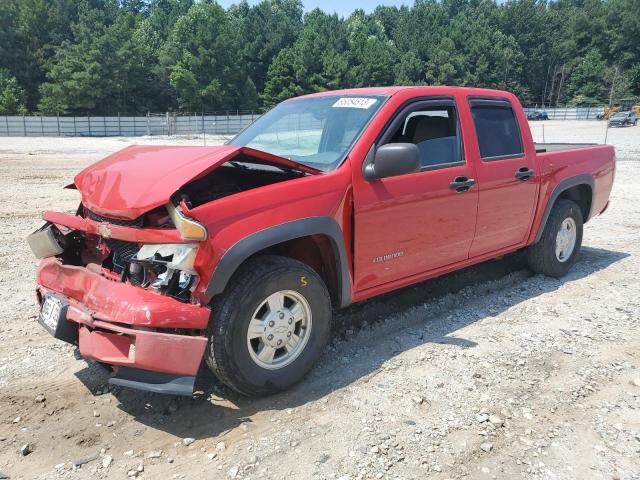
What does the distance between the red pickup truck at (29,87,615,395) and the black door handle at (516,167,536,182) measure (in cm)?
3

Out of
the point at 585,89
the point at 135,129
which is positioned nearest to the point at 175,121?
the point at 135,129

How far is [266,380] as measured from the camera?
3.34 m

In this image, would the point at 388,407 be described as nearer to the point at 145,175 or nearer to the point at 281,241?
the point at 281,241

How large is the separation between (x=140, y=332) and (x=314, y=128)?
221 centimetres

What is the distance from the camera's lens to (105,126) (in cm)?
4953

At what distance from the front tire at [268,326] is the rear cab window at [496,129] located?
87.5 inches

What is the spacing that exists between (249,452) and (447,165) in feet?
8.86

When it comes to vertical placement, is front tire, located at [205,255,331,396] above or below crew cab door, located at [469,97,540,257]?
below

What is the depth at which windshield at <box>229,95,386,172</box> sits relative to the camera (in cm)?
393

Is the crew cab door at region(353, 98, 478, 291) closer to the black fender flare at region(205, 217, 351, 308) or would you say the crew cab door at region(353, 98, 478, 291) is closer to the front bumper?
the black fender flare at region(205, 217, 351, 308)

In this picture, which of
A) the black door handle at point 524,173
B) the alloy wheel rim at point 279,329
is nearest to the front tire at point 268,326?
the alloy wheel rim at point 279,329

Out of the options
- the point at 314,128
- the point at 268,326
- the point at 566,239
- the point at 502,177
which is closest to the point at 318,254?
the point at 268,326

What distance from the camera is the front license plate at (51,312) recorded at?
10.6ft

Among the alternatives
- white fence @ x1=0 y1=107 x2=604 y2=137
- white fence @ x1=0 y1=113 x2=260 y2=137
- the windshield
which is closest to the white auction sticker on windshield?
the windshield
